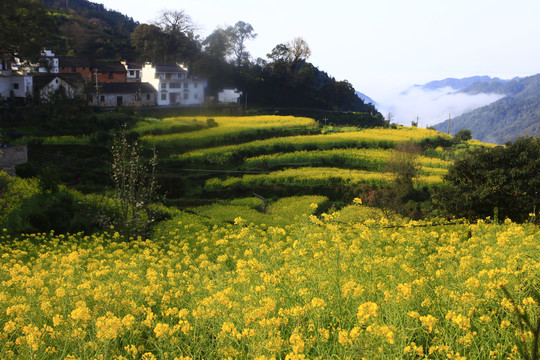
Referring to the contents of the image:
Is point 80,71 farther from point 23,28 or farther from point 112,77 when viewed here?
point 23,28

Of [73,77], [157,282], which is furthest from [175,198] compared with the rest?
[157,282]

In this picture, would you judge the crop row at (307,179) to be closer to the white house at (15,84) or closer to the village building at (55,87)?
the village building at (55,87)

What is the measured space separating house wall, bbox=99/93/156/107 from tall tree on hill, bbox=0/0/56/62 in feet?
15.5

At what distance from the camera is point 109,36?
112 feet

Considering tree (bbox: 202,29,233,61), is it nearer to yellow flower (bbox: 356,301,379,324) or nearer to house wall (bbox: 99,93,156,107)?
house wall (bbox: 99,93,156,107)

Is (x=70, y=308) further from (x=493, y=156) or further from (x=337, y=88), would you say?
(x=337, y=88)

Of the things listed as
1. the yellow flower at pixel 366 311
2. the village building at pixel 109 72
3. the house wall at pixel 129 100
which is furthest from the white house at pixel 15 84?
the yellow flower at pixel 366 311

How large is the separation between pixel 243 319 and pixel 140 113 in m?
21.1

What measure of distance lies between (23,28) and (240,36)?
11.8m

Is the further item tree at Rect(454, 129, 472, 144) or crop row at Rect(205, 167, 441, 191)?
tree at Rect(454, 129, 472, 144)

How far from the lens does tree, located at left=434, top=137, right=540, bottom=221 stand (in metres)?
13.1

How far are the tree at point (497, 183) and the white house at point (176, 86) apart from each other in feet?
48.8

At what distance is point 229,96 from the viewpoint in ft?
82.4

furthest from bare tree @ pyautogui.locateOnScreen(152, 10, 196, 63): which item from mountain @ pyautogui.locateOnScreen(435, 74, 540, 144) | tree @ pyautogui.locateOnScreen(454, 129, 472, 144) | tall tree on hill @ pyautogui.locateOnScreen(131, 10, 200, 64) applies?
mountain @ pyautogui.locateOnScreen(435, 74, 540, 144)
